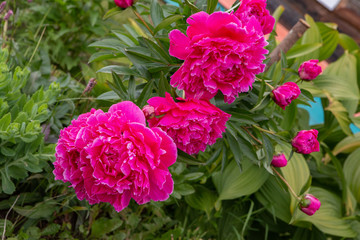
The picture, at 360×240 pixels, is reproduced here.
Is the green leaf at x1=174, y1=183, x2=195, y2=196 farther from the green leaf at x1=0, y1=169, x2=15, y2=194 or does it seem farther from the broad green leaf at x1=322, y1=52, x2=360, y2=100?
the broad green leaf at x1=322, y1=52, x2=360, y2=100

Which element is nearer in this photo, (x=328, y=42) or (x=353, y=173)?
(x=353, y=173)

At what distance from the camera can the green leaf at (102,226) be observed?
1.34 m

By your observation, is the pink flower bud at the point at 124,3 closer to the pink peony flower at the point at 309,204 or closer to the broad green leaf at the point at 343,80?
the pink peony flower at the point at 309,204

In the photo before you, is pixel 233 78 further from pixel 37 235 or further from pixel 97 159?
pixel 37 235

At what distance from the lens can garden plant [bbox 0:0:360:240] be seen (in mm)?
745

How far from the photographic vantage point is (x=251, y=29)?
779 millimetres

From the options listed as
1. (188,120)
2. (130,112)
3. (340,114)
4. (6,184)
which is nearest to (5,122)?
(6,184)

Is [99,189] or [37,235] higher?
[99,189]

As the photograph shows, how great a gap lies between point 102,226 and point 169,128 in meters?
0.74

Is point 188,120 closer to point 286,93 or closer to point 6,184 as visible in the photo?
point 286,93

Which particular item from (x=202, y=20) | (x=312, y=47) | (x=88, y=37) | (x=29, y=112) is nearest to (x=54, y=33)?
(x=88, y=37)

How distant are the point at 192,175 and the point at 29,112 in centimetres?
64

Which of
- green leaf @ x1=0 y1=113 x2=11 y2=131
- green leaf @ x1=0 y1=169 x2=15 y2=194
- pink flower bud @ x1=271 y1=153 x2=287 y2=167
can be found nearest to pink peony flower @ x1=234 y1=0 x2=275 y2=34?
pink flower bud @ x1=271 y1=153 x2=287 y2=167

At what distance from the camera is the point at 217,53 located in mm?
762
